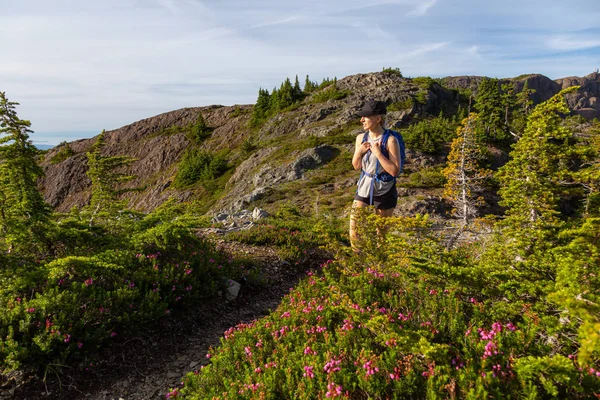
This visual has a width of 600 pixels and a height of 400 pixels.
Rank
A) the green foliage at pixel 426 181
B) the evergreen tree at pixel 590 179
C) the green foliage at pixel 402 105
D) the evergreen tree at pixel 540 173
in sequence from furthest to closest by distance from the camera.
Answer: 1. the green foliage at pixel 402 105
2. the green foliage at pixel 426 181
3. the evergreen tree at pixel 540 173
4. the evergreen tree at pixel 590 179

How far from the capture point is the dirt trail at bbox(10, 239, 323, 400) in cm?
402

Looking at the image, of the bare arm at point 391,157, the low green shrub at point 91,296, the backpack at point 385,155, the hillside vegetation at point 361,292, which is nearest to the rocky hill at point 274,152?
the hillside vegetation at point 361,292

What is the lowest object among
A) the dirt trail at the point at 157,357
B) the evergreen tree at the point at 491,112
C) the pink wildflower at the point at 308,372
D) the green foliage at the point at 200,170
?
the dirt trail at the point at 157,357

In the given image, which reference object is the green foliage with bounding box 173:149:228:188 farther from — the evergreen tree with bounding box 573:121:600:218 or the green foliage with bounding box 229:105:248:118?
the evergreen tree with bounding box 573:121:600:218

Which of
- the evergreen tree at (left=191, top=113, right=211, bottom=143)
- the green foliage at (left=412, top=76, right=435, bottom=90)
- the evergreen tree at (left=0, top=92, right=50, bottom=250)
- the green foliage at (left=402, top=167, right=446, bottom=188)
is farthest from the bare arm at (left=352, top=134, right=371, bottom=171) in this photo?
the evergreen tree at (left=191, top=113, right=211, bottom=143)

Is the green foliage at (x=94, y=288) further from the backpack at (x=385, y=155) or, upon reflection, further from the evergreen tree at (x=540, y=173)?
the evergreen tree at (x=540, y=173)

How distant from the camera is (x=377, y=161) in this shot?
540 cm

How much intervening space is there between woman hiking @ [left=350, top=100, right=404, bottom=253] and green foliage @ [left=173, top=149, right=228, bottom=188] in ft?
136

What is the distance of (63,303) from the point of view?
170 inches

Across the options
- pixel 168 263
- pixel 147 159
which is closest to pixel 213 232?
pixel 168 263

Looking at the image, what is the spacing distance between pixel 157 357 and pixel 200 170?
46047 mm

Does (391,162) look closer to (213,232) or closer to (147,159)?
(213,232)

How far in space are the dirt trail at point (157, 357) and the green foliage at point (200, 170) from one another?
40.5m

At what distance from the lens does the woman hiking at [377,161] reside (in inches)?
201
